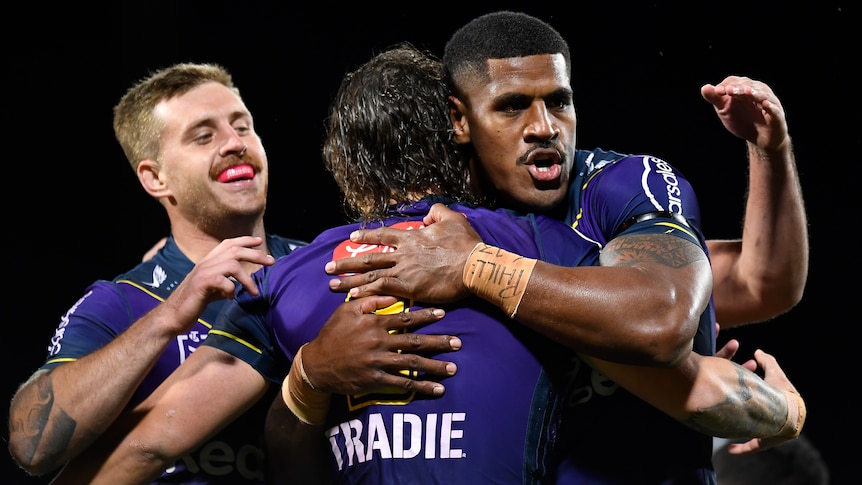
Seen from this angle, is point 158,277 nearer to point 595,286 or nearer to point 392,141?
point 392,141

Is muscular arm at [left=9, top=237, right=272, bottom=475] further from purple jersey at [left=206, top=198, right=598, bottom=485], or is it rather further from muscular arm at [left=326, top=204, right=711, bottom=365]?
muscular arm at [left=326, top=204, right=711, bottom=365]

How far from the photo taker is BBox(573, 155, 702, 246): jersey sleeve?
6.49 ft

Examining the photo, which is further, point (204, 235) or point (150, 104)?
point (150, 104)

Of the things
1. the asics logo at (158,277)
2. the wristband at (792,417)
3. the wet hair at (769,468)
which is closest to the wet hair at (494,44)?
the wristband at (792,417)

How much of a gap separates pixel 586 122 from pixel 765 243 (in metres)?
2.23

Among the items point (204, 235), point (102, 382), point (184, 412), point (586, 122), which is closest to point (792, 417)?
point (184, 412)

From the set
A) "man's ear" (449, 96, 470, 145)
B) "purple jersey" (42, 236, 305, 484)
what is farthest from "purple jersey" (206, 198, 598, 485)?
"purple jersey" (42, 236, 305, 484)

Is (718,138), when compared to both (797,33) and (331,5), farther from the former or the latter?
(331,5)

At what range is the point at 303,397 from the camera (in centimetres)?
201

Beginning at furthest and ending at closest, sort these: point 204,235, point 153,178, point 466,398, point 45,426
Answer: point 153,178
point 204,235
point 45,426
point 466,398

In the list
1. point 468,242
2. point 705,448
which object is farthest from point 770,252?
point 468,242

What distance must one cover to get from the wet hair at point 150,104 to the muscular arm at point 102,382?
1.00 meters

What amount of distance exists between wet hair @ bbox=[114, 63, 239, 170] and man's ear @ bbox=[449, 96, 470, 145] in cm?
130

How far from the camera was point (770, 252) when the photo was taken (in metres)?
2.68
